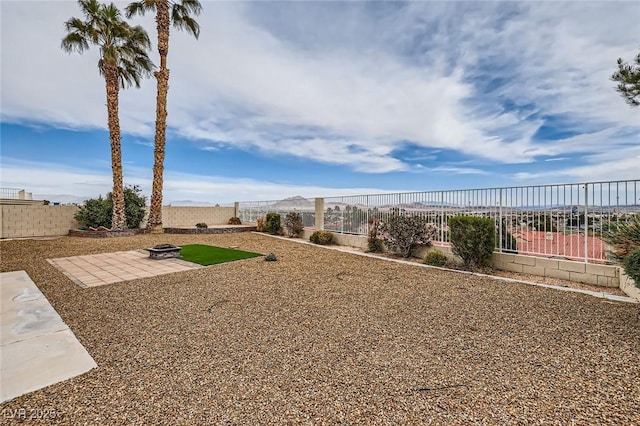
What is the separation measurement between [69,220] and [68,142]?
174 inches

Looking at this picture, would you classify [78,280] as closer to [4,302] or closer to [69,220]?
[4,302]

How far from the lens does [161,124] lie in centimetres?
1521

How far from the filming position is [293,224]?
1451 centimetres

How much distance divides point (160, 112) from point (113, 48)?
3500 mm

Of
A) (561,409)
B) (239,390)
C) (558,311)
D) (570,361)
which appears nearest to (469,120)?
(558,311)

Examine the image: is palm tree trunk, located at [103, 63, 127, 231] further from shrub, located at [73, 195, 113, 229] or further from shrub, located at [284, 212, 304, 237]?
shrub, located at [284, 212, 304, 237]

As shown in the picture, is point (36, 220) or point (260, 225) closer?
point (36, 220)

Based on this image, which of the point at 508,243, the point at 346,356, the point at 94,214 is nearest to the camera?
the point at 346,356

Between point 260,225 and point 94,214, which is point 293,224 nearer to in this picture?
point 260,225

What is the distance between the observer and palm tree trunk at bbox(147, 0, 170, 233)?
49.4 feet

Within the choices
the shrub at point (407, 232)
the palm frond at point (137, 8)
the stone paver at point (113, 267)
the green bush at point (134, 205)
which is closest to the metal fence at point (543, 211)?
the shrub at point (407, 232)

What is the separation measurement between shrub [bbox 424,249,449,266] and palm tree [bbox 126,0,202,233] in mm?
14233

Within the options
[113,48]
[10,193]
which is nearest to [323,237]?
[113,48]

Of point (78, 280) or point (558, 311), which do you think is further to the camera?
point (78, 280)
